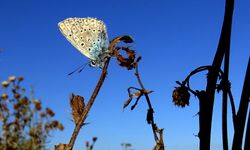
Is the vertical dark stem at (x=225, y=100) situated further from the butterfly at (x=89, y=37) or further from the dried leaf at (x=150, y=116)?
the butterfly at (x=89, y=37)

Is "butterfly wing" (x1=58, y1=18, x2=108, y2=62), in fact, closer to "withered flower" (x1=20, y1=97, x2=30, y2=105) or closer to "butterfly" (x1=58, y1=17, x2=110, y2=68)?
"butterfly" (x1=58, y1=17, x2=110, y2=68)

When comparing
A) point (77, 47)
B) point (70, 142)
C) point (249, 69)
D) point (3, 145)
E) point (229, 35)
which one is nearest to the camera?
point (70, 142)

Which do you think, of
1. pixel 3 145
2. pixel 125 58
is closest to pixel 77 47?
pixel 125 58

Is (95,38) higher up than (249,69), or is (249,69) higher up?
(95,38)

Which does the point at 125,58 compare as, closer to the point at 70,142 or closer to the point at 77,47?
the point at 77,47

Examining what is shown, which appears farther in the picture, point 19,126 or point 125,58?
point 19,126

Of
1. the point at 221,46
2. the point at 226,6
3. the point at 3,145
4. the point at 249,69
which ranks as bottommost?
the point at 249,69

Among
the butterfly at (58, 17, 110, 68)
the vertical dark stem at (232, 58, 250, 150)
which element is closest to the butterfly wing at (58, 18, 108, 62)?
the butterfly at (58, 17, 110, 68)
